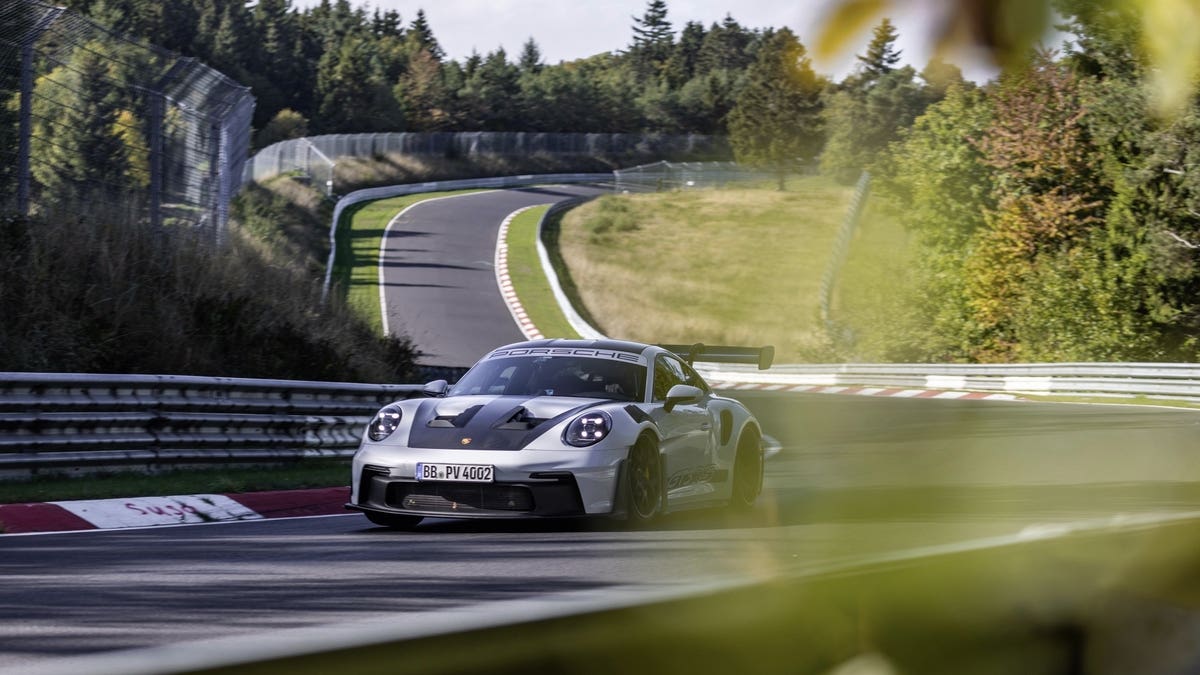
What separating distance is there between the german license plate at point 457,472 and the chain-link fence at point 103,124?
742 cm

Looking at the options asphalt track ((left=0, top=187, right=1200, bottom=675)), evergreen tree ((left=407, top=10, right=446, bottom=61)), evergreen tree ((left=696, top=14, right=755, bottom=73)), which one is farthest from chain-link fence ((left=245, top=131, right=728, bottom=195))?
evergreen tree ((left=696, top=14, right=755, bottom=73))

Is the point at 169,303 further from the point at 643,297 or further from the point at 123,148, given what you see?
the point at 643,297

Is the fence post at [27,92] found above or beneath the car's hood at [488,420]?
above

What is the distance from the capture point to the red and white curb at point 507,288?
4525cm

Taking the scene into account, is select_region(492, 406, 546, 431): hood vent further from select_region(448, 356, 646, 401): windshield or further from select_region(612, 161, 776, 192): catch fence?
select_region(612, 161, 776, 192): catch fence

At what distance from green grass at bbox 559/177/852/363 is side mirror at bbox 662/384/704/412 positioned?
27.0 metres

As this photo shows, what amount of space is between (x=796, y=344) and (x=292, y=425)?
1454 inches

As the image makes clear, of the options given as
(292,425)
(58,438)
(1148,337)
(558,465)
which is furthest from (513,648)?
(1148,337)

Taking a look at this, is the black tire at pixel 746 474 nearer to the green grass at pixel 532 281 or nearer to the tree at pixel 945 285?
the green grass at pixel 532 281

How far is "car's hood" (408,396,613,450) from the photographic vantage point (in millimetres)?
9500

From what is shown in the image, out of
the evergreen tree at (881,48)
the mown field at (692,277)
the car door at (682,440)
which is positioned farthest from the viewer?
the mown field at (692,277)

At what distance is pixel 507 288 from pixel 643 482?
4283 centimetres

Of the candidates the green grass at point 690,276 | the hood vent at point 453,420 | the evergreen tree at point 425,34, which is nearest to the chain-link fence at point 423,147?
the green grass at point 690,276

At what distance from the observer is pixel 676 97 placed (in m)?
4.13
